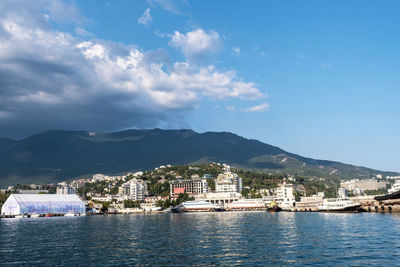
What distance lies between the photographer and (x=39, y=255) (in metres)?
43.9

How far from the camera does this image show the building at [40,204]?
175 meters

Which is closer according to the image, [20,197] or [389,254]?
[389,254]

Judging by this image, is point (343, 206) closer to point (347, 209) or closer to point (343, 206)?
point (343, 206)

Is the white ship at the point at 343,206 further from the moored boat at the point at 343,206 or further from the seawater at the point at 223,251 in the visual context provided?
the seawater at the point at 223,251

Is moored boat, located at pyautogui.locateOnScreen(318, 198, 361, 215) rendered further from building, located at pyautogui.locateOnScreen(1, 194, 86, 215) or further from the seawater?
building, located at pyautogui.locateOnScreen(1, 194, 86, 215)

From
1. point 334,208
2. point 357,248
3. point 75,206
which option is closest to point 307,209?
point 334,208

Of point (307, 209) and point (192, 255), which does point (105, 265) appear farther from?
point (307, 209)

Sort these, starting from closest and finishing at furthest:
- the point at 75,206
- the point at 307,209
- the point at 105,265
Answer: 1. the point at 105,265
2. the point at 307,209
3. the point at 75,206

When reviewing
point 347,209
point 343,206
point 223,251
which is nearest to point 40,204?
point 343,206

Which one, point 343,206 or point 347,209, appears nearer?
point 347,209

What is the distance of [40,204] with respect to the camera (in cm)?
18225

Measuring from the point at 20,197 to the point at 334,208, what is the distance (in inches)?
5762

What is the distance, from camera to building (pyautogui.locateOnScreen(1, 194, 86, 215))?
175 meters

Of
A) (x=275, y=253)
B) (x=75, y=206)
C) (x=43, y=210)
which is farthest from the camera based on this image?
(x=75, y=206)
